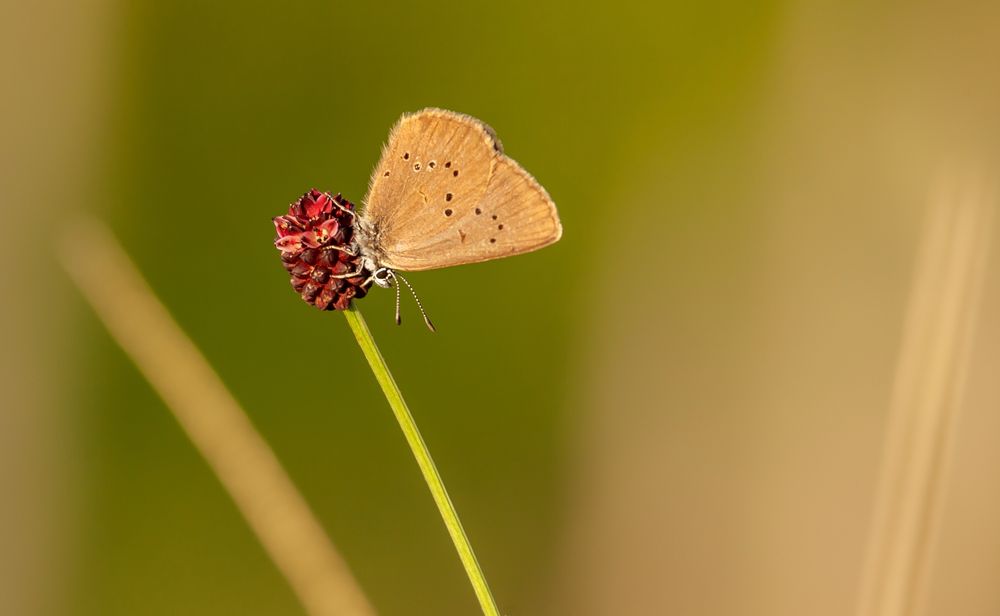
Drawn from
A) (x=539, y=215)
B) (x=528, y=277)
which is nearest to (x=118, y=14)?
(x=528, y=277)

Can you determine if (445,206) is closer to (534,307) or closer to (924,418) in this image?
(924,418)

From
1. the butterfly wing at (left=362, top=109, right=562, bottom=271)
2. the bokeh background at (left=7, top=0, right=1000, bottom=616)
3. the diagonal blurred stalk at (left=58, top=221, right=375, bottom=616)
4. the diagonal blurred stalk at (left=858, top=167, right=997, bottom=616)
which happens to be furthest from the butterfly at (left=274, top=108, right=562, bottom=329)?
the bokeh background at (left=7, top=0, right=1000, bottom=616)

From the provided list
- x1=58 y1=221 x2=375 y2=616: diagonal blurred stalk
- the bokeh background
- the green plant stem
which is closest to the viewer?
the green plant stem

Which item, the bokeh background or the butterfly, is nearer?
the butterfly

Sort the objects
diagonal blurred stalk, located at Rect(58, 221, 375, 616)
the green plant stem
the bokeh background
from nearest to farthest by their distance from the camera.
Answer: the green plant stem
diagonal blurred stalk, located at Rect(58, 221, 375, 616)
the bokeh background

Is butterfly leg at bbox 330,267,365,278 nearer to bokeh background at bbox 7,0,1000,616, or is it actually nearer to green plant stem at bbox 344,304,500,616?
green plant stem at bbox 344,304,500,616

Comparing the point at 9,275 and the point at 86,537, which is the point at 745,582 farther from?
the point at 9,275
